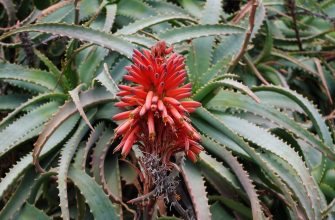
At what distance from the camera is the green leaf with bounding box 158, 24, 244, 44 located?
1.84 m

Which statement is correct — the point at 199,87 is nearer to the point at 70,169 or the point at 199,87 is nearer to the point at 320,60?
the point at 70,169

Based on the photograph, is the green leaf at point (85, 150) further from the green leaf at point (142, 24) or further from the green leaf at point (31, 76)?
the green leaf at point (142, 24)

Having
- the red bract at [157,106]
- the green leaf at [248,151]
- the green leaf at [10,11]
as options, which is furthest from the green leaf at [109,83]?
the green leaf at [10,11]

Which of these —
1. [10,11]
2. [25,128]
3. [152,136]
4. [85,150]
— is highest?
[10,11]

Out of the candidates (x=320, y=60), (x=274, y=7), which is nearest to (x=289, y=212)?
(x=320, y=60)

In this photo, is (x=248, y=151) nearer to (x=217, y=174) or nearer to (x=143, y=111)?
(x=217, y=174)

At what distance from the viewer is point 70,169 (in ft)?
5.23

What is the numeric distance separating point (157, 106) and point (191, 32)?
2.35 feet

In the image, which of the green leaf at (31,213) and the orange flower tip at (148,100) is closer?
the orange flower tip at (148,100)

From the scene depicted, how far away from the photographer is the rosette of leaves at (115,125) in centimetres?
158

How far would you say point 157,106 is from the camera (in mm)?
1179

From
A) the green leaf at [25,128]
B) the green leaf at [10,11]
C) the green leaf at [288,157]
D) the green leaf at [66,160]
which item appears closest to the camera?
the green leaf at [66,160]

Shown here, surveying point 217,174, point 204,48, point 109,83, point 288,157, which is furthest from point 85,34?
point 288,157

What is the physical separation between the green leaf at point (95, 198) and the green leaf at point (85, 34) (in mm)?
389
